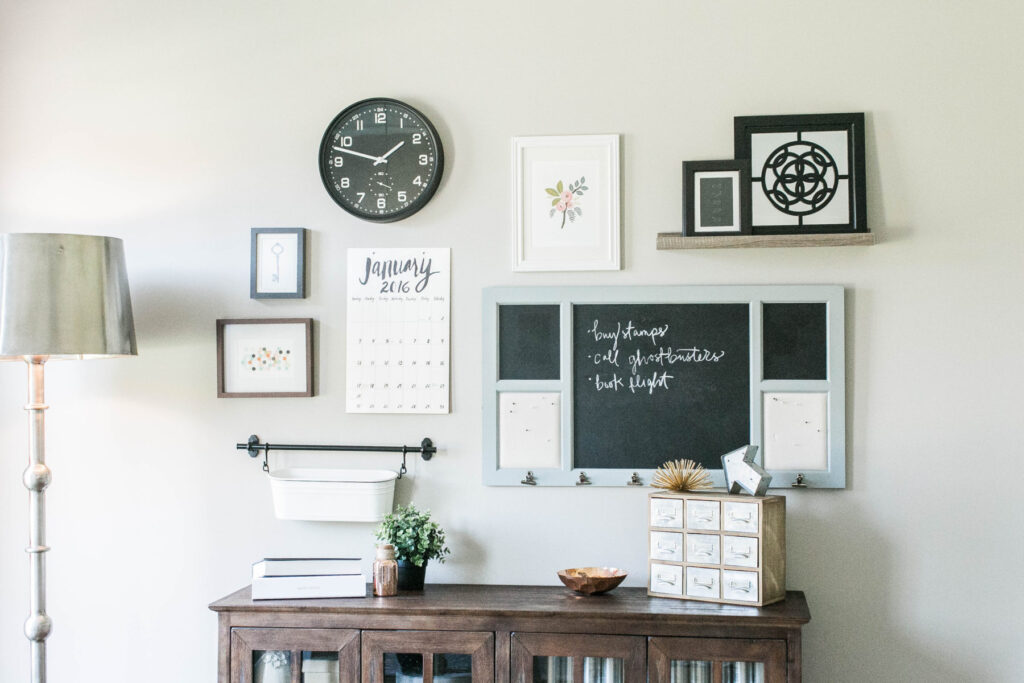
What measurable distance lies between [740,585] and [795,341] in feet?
2.36

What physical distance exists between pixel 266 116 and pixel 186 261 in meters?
0.51

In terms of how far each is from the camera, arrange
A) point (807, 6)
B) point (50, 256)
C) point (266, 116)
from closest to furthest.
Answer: point (50, 256), point (807, 6), point (266, 116)

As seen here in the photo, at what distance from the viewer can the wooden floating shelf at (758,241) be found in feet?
8.53

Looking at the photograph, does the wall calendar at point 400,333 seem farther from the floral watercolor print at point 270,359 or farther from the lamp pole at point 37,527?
the lamp pole at point 37,527

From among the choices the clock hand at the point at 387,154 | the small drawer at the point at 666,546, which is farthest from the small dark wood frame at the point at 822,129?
the clock hand at the point at 387,154

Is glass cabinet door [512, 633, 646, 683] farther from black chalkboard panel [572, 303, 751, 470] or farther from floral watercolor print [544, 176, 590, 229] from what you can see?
floral watercolor print [544, 176, 590, 229]

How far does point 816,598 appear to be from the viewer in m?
2.66

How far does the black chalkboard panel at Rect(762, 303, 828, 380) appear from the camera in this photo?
2.67 m

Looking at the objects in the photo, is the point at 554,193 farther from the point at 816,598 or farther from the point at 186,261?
the point at 816,598

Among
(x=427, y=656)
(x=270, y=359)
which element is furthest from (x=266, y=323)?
(x=427, y=656)

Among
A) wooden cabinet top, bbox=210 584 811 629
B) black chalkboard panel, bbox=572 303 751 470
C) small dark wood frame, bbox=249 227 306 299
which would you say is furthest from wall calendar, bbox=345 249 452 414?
wooden cabinet top, bbox=210 584 811 629

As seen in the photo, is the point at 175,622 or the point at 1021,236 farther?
the point at 175,622

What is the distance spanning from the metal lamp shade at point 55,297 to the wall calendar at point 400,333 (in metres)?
0.69

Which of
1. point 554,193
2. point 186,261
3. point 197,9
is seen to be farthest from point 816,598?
point 197,9
